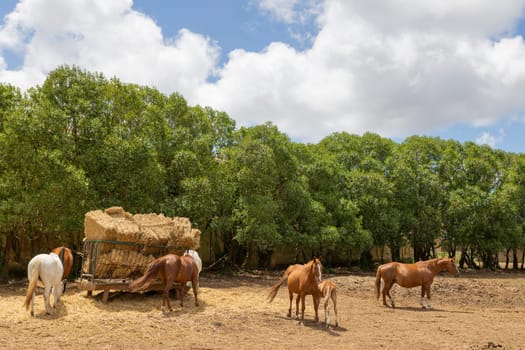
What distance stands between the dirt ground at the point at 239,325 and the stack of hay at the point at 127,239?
960mm

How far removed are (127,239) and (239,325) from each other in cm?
436

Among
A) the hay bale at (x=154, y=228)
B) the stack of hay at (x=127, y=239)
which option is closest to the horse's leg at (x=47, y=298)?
the stack of hay at (x=127, y=239)

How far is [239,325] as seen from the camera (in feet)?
37.8

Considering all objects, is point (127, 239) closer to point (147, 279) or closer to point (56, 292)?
point (147, 279)

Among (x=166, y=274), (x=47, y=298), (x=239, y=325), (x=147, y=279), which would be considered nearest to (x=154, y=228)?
(x=166, y=274)

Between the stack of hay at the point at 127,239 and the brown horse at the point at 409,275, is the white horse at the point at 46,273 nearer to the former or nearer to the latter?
the stack of hay at the point at 127,239

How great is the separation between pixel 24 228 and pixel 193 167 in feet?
26.2

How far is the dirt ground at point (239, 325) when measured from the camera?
9859mm

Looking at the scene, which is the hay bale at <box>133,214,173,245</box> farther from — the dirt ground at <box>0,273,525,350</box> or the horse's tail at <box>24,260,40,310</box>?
the horse's tail at <box>24,260,40,310</box>

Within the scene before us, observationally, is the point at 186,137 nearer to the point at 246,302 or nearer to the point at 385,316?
the point at 246,302

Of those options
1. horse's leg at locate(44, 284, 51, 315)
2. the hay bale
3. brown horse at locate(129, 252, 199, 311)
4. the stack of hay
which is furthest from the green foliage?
brown horse at locate(129, 252, 199, 311)

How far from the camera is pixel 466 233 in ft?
115

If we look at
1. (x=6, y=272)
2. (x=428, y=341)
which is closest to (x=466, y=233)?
(x=428, y=341)

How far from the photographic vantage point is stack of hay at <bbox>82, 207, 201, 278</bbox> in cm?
1343
